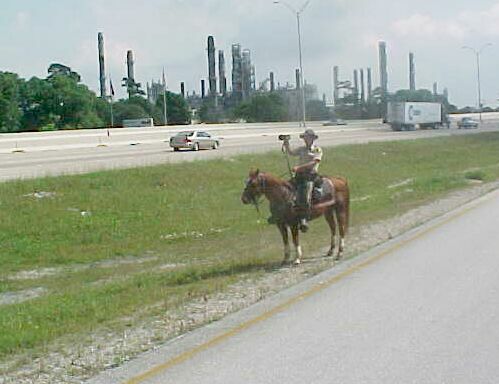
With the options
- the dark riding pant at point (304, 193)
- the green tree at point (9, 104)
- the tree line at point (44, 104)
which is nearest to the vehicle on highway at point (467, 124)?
the tree line at point (44, 104)

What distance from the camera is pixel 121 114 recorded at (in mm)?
113938

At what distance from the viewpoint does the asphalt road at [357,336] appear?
302 inches

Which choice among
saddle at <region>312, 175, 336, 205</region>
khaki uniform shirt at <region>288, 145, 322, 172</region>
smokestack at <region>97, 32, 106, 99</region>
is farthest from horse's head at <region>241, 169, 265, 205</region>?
A: smokestack at <region>97, 32, 106, 99</region>

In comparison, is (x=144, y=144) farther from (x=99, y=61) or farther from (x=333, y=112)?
(x=333, y=112)

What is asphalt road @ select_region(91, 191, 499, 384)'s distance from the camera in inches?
302

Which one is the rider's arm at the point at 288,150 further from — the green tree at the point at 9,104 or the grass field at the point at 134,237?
the green tree at the point at 9,104

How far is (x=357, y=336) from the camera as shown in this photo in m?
9.15

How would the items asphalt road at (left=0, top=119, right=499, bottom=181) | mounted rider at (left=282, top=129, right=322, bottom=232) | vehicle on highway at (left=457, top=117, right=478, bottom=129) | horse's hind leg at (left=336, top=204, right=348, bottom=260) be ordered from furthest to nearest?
vehicle on highway at (left=457, top=117, right=478, bottom=129) → asphalt road at (left=0, top=119, right=499, bottom=181) → horse's hind leg at (left=336, top=204, right=348, bottom=260) → mounted rider at (left=282, top=129, right=322, bottom=232)

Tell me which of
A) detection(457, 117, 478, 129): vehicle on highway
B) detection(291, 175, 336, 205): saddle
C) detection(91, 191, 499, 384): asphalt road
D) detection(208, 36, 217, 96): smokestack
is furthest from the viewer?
detection(208, 36, 217, 96): smokestack

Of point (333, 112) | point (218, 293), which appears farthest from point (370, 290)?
point (333, 112)

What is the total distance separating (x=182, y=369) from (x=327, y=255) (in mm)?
8442

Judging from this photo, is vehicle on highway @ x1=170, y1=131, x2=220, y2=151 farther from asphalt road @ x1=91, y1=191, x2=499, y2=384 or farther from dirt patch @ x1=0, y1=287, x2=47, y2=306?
asphalt road @ x1=91, y1=191, x2=499, y2=384

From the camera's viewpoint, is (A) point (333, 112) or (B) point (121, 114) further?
(A) point (333, 112)

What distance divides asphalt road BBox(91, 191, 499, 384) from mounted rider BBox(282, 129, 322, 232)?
1.05 m
